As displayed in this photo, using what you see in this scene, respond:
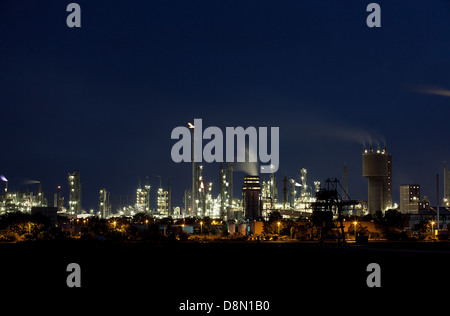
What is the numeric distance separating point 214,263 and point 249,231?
3463 inches

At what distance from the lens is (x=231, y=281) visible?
37.6 metres

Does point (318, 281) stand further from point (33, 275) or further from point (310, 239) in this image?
point (310, 239)

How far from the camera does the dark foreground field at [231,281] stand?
Answer: 96.0 feet

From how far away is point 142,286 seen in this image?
35.4m

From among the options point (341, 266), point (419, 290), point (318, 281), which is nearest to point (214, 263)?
point (341, 266)

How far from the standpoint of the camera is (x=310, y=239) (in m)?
102

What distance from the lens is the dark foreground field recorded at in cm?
2925

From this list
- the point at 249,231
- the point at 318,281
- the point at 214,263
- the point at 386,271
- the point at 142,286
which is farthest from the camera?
the point at 249,231
